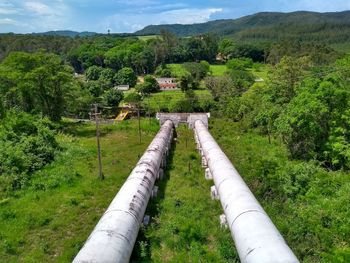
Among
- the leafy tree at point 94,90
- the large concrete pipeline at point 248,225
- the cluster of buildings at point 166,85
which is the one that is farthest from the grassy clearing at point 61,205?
the cluster of buildings at point 166,85

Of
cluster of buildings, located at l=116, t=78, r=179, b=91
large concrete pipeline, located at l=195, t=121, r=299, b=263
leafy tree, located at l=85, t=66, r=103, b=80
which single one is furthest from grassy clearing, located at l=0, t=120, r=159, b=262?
leafy tree, located at l=85, t=66, r=103, b=80

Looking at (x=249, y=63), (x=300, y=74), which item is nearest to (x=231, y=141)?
(x=300, y=74)

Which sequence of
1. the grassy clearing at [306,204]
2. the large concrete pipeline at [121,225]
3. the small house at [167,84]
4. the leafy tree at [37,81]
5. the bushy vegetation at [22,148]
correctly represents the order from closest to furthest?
the large concrete pipeline at [121,225], the grassy clearing at [306,204], the bushy vegetation at [22,148], the leafy tree at [37,81], the small house at [167,84]

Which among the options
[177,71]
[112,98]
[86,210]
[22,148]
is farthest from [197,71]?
[86,210]

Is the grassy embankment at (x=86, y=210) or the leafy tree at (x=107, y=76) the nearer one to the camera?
the grassy embankment at (x=86, y=210)

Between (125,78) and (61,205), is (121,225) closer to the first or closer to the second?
(61,205)

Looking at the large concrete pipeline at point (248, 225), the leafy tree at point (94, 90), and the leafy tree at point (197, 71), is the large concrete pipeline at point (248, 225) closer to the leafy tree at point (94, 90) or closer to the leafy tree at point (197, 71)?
the leafy tree at point (94, 90)
